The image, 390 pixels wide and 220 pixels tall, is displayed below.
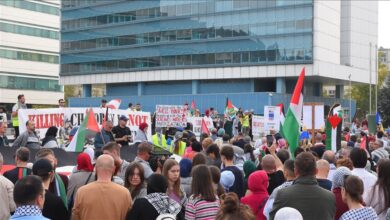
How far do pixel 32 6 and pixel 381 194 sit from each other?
93.0m

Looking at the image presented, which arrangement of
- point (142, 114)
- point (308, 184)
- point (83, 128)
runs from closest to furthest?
point (308, 184) → point (83, 128) → point (142, 114)

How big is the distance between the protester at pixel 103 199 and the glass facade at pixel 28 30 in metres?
88.2

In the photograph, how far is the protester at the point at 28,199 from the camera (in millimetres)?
5742

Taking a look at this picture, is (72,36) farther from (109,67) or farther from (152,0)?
(152,0)

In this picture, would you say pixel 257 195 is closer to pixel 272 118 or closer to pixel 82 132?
pixel 82 132

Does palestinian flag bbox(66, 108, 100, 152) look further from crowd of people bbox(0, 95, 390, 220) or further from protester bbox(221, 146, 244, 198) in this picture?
crowd of people bbox(0, 95, 390, 220)

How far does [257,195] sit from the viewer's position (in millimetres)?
8555

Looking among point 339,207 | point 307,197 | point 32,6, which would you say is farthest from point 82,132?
point 32,6

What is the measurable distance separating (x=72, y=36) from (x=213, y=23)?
2353 centimetres

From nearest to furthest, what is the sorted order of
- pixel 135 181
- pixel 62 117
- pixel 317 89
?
1. pixel 135 181
2. pixel 62 117
3. pixel 317 89

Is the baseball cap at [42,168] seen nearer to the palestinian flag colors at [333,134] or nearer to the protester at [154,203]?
the protester at [154,203]

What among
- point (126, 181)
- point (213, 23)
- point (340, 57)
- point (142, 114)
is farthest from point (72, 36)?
point (126, 181)

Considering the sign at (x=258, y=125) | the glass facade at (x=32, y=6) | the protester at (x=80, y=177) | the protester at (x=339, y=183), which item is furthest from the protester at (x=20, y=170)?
the glass facade at (x=32, y=6)

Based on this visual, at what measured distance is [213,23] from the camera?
270 ft
